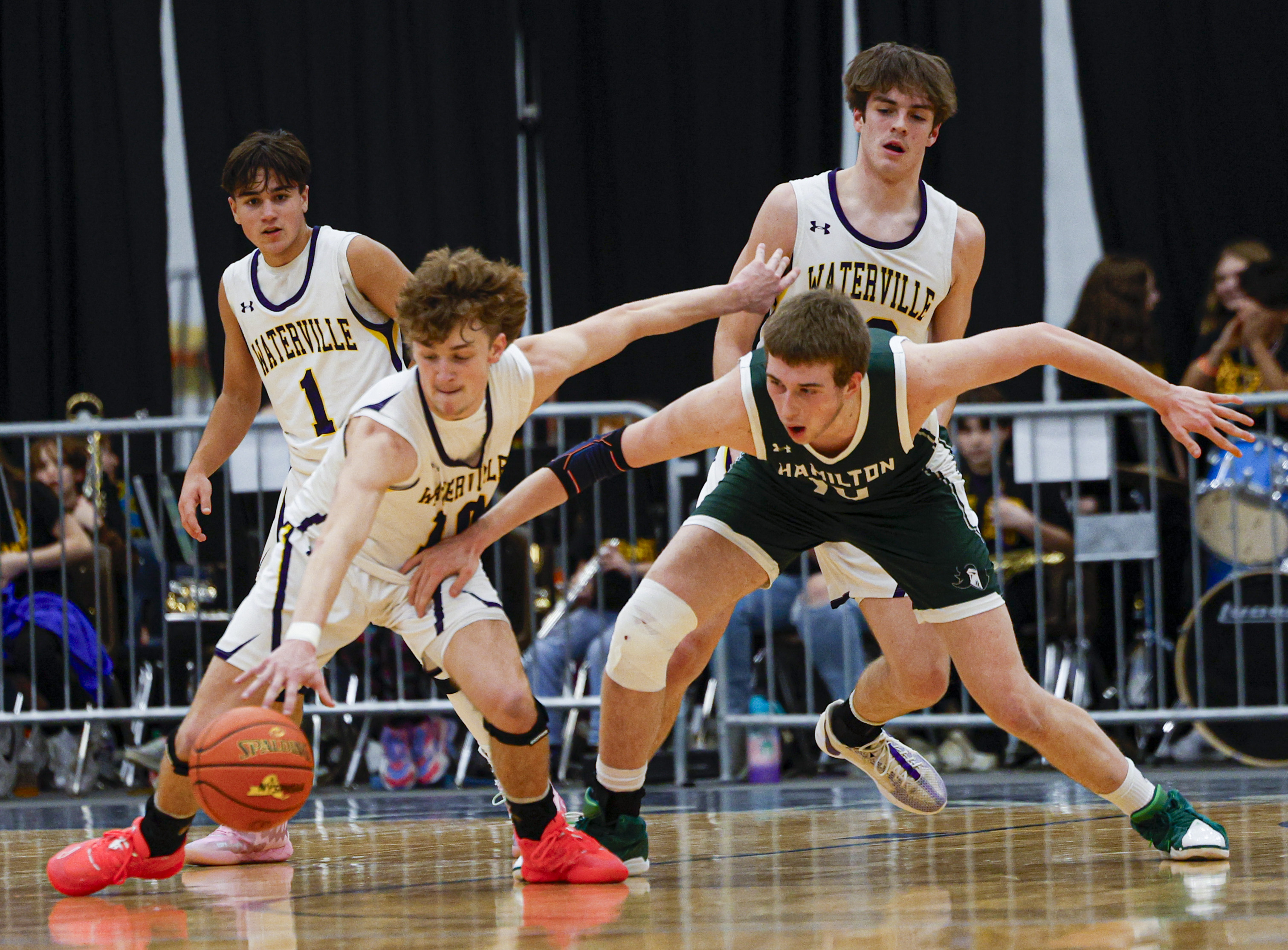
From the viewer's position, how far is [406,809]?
251 inches

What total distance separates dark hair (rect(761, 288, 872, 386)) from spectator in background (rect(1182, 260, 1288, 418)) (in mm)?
4120

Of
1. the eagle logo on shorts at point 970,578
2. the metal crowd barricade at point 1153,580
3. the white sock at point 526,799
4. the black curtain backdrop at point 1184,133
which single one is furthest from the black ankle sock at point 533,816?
the black curtain backdrop at point 1184,133

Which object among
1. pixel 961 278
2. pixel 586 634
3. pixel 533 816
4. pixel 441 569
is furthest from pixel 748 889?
pixel 586 634

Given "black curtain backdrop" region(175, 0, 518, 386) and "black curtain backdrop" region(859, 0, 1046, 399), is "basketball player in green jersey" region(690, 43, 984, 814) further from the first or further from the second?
"black curtain backdrop" region(175, 0, 518, 386)

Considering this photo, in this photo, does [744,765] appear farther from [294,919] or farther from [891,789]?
[294,919]

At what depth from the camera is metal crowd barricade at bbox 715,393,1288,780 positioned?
683cm

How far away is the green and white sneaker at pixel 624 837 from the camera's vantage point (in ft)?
14.3

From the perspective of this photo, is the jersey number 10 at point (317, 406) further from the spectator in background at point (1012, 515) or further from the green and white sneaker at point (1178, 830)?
the spectator in background at point (1012, 515)

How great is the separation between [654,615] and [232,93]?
19.1 feet

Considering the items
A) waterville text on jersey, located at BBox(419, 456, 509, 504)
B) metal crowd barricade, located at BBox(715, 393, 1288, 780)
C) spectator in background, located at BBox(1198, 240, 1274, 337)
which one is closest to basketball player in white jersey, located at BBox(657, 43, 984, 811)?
waterville text on jersey, located at BBox(419, 456, 509, 504)

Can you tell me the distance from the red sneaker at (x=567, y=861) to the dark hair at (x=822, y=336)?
1341 mm

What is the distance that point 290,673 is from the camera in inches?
139

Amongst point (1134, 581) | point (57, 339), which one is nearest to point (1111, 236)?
point (1134, 581)

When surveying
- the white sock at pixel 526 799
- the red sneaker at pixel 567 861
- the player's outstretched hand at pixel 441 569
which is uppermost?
the player's outstretched hand at pixel 441 569
